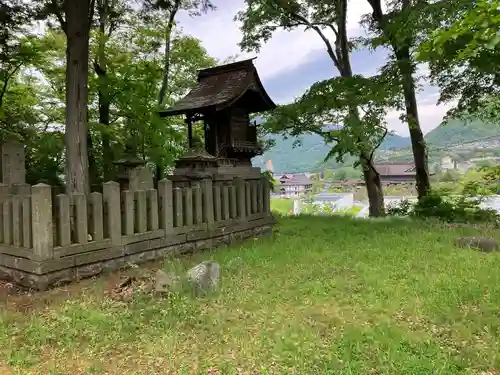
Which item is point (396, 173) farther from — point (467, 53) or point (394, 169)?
point (467, 53)

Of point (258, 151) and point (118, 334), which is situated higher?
point (258, 151)

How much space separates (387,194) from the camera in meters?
26.3

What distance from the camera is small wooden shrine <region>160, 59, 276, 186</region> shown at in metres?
10.7

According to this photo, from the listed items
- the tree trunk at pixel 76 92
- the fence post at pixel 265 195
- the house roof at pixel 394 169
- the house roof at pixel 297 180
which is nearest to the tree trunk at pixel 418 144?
the fence post at pixel 265 195

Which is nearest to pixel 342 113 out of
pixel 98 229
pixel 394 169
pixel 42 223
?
pixel 98 229

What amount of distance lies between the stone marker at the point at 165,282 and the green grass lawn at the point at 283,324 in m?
0.16

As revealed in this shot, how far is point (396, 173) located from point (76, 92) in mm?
29779

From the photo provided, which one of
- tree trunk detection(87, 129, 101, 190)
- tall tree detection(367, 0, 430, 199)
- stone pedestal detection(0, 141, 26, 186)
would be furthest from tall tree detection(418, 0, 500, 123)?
tree trunk detection(87, 129, 101, 190)

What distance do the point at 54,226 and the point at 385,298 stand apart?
16.0 ft

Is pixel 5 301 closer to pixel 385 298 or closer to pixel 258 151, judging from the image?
pixel 385 298

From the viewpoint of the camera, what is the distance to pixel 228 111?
11.0 metres

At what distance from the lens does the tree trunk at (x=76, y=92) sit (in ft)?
23.9

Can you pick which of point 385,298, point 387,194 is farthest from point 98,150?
point 387,194

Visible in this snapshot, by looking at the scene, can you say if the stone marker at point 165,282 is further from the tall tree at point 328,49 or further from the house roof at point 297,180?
the house roof at point 297,180
